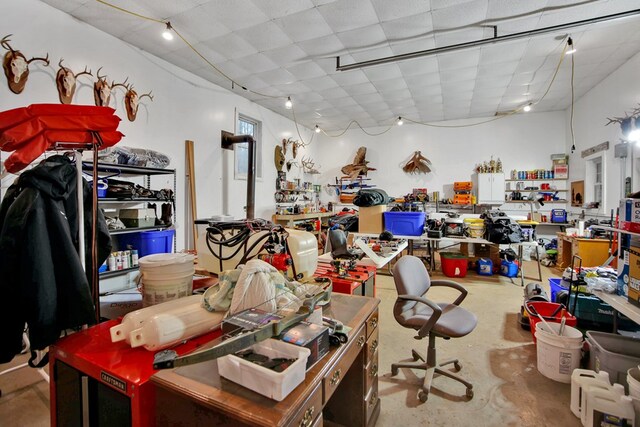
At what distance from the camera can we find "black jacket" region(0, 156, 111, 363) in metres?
1.21

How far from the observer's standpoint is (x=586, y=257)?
4.47 metres

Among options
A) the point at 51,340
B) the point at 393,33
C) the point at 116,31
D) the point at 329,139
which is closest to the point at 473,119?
the point at 329,139

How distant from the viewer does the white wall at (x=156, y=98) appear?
276 centimetres

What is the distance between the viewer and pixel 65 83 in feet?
9.70

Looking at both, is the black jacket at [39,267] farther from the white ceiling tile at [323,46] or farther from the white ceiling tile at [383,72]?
the white ceiling tile at [383,72]

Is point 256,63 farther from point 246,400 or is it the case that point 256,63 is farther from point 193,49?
point 246,400

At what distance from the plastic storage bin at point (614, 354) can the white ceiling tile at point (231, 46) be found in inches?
175

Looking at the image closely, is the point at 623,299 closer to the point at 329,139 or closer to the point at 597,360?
the point at 597,360

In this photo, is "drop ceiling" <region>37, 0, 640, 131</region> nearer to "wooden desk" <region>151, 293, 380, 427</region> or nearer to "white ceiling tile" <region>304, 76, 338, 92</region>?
"white ceiling tile" <region>304, 76, 338, 92</region>

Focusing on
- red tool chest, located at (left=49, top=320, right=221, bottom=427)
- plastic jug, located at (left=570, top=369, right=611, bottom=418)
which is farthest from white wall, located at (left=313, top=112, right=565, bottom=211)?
red tool chest, located at (left=49, top=320, right=221, bottom=427)

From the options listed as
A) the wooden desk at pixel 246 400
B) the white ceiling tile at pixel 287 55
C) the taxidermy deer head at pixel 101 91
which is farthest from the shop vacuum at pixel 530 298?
the taxidermy deer head at pixel 101 91

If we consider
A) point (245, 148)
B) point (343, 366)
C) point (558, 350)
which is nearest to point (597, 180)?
point (558, 350)

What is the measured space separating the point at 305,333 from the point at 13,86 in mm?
3467

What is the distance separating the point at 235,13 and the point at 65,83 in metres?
1.85
